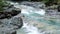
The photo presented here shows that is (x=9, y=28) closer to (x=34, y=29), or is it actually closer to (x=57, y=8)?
(x=34, y=29)

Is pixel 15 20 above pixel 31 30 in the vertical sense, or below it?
above

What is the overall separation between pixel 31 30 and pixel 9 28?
188 cm

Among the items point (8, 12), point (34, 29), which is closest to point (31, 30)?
point (34, 29)

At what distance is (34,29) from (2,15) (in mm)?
2474

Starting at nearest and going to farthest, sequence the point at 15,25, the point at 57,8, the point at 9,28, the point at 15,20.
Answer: the point at 9,28 → the point at 15,25 → the point at 15,20 → the point at 57,8

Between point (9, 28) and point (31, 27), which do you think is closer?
point (9, 28)

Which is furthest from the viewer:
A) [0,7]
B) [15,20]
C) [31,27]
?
[0,7]

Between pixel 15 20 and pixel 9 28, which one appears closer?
pixel 9 28

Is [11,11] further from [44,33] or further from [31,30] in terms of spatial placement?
[44,33]

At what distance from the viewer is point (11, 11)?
1204 centimetres

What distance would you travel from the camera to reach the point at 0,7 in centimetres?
1134

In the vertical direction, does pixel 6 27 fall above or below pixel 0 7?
below

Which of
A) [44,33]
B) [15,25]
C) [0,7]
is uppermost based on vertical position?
[0,7]

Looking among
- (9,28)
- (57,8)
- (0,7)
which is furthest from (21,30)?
(57,8)
